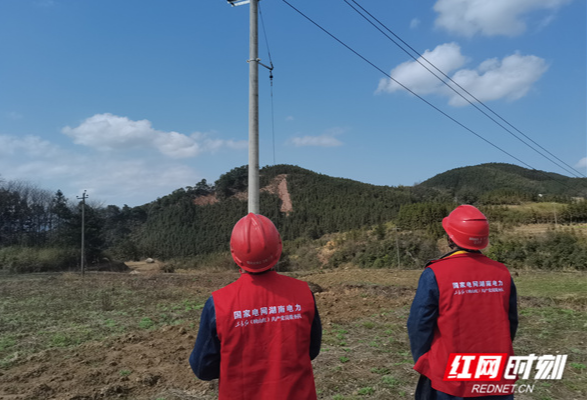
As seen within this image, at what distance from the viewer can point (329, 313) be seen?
1012 centimetres

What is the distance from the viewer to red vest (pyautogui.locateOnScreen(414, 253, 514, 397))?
7.70ft

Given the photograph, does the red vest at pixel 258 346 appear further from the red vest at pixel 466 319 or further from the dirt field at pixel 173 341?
the dirt field at pixel 173 341

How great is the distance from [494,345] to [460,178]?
59921 millimetres

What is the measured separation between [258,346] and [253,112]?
17.7 ft

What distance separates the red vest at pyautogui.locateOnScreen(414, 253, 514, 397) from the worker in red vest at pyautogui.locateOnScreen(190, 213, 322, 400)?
833 millimetres

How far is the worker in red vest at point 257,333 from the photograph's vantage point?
193cm

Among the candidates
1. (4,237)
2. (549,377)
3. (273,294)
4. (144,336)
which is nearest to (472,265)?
(273,294)

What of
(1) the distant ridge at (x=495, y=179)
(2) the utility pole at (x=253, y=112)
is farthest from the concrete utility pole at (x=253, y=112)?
(1) the distant ridge at (x=495, y=179)

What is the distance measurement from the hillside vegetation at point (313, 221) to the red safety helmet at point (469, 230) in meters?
19.1

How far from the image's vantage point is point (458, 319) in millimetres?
2354

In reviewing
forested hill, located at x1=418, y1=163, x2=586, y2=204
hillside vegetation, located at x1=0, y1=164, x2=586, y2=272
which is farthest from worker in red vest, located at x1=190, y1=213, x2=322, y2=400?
forested hill, located at x1=418, y1=163, x2=586, y2=204

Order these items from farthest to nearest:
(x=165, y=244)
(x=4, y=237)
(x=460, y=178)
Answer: (x=460, y=178)
(x=165, y=244)
(x=4, y=237)

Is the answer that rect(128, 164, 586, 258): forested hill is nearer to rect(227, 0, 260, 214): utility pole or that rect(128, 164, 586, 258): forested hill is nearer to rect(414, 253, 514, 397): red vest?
rect(227, 0, 260, 214): utility pole

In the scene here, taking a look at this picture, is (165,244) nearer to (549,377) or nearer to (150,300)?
(150,300)
